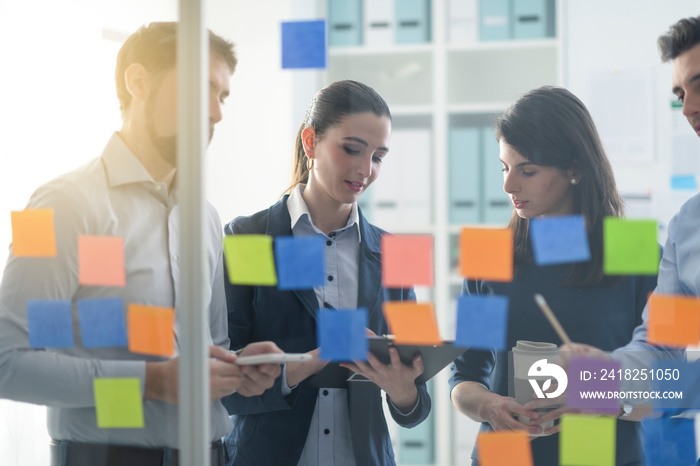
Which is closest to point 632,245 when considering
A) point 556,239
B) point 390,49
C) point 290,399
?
point 556,239

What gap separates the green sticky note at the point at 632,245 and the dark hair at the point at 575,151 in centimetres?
29

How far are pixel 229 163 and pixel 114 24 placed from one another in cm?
73

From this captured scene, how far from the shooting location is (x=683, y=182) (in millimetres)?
2285

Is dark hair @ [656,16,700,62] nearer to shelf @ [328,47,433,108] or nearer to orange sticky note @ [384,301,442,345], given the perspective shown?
orange sticky note @ [384,301,442,345]

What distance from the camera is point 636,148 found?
7.59 feet

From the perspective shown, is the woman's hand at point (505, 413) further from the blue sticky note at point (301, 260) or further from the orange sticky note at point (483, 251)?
the blue sticky note at point (301, 260)

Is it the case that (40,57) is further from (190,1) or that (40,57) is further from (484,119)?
(484,119)

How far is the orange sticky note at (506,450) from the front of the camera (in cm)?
101

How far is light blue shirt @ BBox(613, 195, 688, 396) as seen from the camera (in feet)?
3.59

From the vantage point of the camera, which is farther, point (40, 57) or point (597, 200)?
point (40, 57)

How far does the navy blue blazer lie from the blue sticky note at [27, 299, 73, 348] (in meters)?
0.33

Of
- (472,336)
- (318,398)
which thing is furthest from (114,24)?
(472,336)

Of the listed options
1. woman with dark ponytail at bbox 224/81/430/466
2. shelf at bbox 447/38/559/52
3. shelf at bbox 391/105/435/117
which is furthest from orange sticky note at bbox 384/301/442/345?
shelf at bbox 447/38/559/52

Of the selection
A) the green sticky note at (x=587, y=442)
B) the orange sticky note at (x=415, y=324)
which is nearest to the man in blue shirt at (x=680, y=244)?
the green sticky note at (x=587, y=442)
